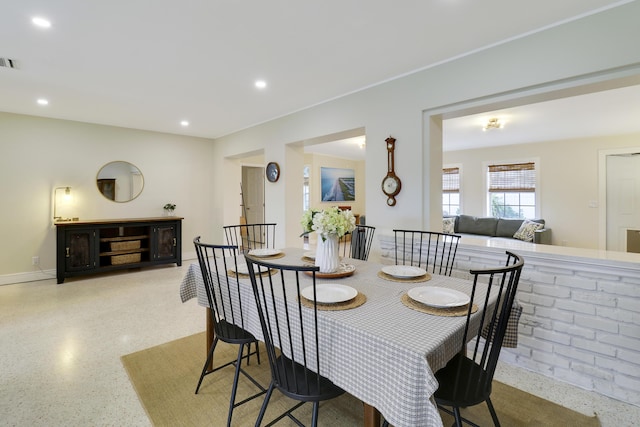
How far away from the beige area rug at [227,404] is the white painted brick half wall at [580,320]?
362 millimetres

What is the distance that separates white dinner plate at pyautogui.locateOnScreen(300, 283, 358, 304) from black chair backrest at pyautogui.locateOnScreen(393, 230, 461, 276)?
1.15m

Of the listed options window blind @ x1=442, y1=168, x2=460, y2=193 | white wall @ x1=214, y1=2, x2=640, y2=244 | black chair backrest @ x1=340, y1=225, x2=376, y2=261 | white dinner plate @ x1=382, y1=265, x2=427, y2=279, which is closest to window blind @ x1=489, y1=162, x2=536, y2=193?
window blind @ x1=442, y1=168, x2=460, y2=193

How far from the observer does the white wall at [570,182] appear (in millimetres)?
5621

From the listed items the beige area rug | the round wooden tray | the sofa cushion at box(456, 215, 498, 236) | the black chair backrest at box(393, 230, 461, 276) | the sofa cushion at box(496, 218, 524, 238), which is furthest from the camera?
the sofa cushion at box(456, 215, 498, 236)

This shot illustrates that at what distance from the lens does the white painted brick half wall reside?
1.89 m

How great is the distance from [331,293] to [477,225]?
19.6 ft

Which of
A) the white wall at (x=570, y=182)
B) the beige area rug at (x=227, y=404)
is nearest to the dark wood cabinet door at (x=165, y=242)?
the beige area rug at (x=227, y=404)

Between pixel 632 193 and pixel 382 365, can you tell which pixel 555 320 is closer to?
pixel 382 365

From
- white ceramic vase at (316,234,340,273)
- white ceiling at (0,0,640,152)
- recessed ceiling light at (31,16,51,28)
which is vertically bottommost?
white ceramic vase at (316,234,340,273)

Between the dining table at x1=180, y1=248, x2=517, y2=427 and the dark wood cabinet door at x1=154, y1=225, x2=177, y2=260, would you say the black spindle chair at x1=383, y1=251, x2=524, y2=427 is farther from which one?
the dark wood cabinet door at x1=154, y1=225, x2=177, y2=260

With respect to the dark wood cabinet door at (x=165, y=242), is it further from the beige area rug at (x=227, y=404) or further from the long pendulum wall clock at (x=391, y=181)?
the long pendulum wall clock at (x=391, y=181)

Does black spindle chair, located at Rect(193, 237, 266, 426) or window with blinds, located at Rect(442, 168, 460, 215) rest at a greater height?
window with blinds, located at Rect(442, 168, 460, 215)

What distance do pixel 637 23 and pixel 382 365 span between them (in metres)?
2.55

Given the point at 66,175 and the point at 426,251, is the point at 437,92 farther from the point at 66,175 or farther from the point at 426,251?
the point at 66,175
